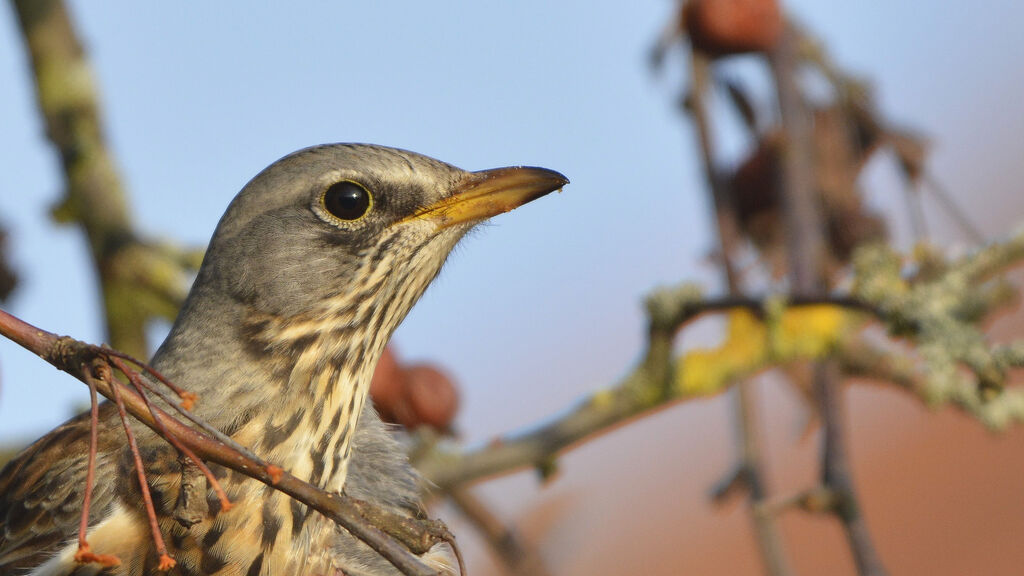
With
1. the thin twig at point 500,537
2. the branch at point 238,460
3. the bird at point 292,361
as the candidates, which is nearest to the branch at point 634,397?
the thin twig at point 500,537

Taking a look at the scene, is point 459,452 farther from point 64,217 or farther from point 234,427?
point 64,217

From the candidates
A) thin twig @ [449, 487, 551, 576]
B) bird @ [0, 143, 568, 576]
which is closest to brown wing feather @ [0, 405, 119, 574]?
bird @ [0, 143, 568, 576]

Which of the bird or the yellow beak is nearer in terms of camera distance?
the bird

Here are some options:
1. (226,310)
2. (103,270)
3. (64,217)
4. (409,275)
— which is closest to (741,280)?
(409,275)

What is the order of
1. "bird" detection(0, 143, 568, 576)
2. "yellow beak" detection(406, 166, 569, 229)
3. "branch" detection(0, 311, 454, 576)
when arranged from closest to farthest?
"branch" detection(0, 311, 454, 576)
"bird" detection(0, 143, 568, 576)
"yellow beak" detection(406, 166, 569, 229)

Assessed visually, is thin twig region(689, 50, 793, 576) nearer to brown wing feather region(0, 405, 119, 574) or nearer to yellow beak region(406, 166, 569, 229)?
yellow beak region(406, 166, 569, 229)

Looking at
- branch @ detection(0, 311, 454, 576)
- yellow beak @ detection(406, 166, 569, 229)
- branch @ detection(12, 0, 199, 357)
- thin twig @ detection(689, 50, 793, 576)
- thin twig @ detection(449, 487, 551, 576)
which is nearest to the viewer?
branch @ detection(0, 311, 454, 576)
